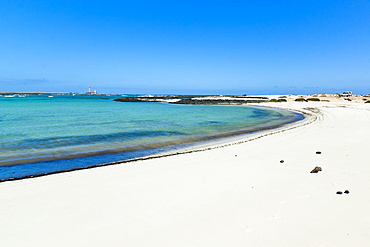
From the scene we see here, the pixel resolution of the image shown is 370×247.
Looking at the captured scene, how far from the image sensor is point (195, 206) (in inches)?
181

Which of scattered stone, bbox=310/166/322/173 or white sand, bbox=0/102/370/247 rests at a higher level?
scattered stone, bbox=310/166/322/173

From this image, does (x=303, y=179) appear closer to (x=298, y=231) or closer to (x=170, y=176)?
(x=298, y=231)

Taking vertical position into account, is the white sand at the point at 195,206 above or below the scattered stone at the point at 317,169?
below

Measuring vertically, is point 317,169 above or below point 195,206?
above

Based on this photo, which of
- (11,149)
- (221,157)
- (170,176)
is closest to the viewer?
(170,176)

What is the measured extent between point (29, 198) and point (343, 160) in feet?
29.6

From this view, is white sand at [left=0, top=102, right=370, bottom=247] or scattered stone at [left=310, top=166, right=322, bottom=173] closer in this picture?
white sand at [left=0, top=102, right=370, bottom=247]

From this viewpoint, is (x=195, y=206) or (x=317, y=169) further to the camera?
(x=317, y=169)

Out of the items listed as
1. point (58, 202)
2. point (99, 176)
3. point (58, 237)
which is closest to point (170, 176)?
point (99, 176)

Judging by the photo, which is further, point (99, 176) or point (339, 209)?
point (99, 176)

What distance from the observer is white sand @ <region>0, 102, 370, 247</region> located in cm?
357

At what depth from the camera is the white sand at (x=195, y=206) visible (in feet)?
11.7

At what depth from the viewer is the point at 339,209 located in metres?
4.30

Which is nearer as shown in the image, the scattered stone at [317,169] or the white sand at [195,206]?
the white sand at [195,206]
